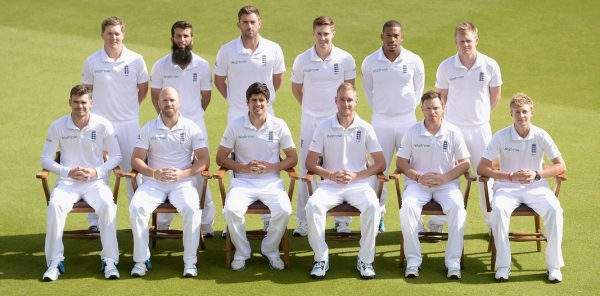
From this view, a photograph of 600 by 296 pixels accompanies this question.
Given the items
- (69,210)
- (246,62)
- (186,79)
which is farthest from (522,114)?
(69,210)

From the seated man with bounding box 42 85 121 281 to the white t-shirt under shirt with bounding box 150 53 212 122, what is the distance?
3.29 feet

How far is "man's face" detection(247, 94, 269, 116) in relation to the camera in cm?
1068

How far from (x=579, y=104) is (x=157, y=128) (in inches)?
340

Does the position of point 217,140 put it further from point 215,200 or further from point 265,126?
point 265,126

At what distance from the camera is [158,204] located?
10508 millimetres

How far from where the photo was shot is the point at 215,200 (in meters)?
12.6

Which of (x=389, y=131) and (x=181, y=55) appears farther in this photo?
(x=389, y=131)

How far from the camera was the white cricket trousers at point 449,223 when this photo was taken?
10234 millimetres

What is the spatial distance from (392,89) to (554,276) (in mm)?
2845

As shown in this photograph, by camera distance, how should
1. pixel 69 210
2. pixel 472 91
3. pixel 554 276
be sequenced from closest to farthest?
pixel 554 276
pixel 69 210
pixel 472 91

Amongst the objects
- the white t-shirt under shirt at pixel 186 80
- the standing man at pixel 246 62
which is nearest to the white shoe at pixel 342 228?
the standing man at pixel 246 62

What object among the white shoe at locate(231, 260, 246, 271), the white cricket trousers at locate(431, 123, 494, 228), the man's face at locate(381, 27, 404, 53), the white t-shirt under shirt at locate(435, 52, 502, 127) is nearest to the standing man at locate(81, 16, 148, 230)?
the white shoe at locate(231, 260, 246, 271)

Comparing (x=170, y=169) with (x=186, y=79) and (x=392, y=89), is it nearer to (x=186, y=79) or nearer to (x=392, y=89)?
(x=186, y=79)

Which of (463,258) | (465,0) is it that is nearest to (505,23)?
(465,0)
